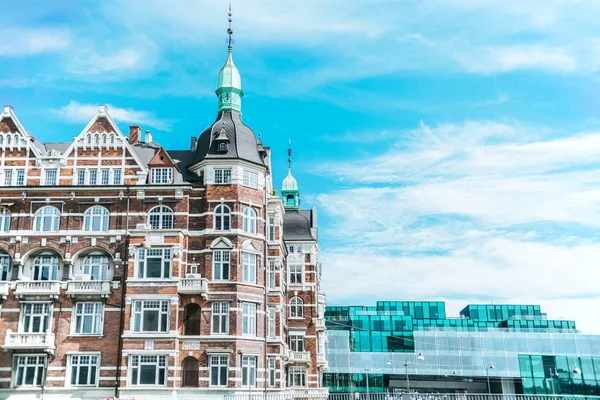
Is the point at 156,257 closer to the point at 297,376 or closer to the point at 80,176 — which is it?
the point at 80,176

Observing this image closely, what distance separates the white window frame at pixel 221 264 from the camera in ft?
152

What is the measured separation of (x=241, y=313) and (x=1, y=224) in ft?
62.4

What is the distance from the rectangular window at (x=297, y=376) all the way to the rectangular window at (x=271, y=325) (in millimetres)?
14061

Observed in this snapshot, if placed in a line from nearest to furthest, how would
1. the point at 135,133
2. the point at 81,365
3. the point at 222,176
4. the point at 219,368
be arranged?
the point at 219,368 < the point at 81,365 < the point at 222,176 < the point at 135,133

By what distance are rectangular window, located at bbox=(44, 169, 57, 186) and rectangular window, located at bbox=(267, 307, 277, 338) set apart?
62.3 ft

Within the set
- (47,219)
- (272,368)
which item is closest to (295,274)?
(272,368)

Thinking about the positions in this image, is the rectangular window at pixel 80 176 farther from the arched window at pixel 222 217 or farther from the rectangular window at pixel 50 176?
the arched window at pixel 222 217

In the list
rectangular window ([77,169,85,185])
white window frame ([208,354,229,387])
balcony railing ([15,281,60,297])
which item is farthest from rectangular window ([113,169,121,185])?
white window frame ([208,354,229,387])

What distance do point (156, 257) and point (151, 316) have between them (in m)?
4.19

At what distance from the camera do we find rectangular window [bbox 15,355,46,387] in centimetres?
4431

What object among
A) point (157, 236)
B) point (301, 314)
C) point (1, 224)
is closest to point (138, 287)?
point (157, 236)

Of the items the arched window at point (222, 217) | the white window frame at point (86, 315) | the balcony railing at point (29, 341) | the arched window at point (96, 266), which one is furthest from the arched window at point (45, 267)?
the arched window at point (222, 217)

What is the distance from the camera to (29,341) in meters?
43.9

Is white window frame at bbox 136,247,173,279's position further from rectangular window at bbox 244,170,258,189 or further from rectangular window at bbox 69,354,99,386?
rectangular window at bbox 244,170,258,189
